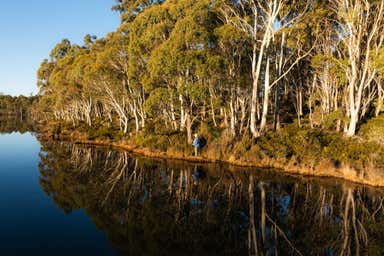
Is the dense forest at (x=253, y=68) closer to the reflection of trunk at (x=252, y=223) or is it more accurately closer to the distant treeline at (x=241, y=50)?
the distant treeline at (x=241, y=50)

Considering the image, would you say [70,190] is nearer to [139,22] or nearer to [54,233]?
[54,233]

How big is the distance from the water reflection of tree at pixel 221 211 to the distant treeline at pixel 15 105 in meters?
150

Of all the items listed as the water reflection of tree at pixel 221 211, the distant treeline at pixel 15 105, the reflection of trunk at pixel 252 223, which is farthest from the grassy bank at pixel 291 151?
the distant treeline at pixel 15 105

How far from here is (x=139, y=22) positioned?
77.4 ft

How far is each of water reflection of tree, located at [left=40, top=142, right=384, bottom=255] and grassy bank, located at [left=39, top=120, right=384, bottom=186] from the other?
5.74 ft

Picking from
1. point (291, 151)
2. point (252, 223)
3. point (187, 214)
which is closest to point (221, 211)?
point (187, 214)

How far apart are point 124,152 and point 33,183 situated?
10952mm

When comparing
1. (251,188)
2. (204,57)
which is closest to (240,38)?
(204,57)

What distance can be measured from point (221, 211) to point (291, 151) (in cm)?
917

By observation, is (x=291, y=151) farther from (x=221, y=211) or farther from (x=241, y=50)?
(x=241, y=50)

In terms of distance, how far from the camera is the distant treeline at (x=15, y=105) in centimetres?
14212

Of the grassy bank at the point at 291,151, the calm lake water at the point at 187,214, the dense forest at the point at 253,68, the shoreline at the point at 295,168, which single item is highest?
the dense forest at the point at 253,68

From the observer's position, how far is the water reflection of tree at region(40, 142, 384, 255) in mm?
7777

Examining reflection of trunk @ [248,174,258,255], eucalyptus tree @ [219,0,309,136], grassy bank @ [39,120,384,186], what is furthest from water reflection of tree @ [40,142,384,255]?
eucalyptus tree @ [219,0,309,136]
